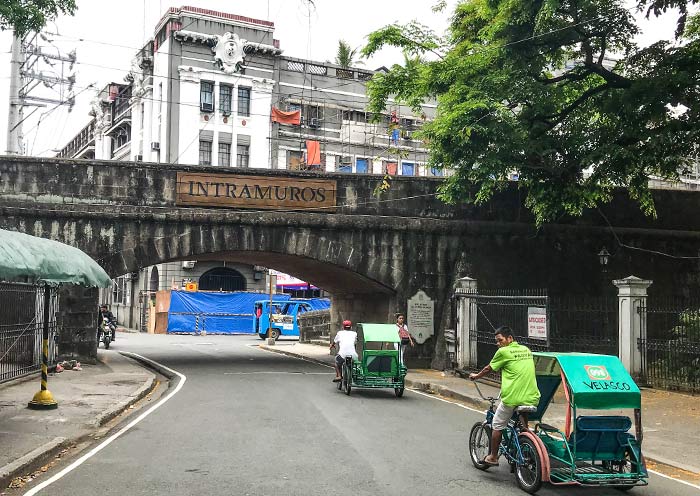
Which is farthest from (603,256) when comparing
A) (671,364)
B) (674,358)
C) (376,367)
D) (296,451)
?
(296,451)

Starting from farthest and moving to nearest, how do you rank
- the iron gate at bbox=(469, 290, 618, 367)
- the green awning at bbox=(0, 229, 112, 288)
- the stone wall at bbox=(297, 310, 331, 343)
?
the stone wall at bbox=(297, 310, 331, 343), the iron gate at bbox=(469, 290, 618, 367), the green awning at bbox=(0, 229, 112, 288)

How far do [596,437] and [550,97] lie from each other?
43.9 feet

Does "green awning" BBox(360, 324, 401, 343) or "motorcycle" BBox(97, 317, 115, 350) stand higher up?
"green awning" BBox(360, 324, 401, 343)

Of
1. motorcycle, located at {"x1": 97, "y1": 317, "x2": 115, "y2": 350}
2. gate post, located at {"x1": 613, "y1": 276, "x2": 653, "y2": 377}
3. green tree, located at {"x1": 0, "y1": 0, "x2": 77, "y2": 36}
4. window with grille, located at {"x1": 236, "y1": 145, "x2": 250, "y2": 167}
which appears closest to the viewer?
green tree, located at {"x1": 0, "y1": 0, "x2": 77, "y2": 36}

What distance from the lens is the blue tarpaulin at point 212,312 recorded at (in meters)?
44.3

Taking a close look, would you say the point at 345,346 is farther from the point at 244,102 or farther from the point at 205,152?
the point at 244,102

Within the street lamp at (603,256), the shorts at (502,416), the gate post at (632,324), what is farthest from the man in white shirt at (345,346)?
the street lamp at (603,256)

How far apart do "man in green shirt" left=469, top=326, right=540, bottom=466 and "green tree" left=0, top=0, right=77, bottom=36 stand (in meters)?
9.69

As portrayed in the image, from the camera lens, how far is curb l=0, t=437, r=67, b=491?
7.53 m

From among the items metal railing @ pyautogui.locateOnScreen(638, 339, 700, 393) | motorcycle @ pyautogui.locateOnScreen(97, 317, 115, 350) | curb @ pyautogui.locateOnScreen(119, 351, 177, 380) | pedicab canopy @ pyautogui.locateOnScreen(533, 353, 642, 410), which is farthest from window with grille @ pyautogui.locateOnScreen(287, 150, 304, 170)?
pedicab canopy @ pyautogui.locateOnScreen(533, 353, 642, 410)

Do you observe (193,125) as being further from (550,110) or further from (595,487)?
(595,487)

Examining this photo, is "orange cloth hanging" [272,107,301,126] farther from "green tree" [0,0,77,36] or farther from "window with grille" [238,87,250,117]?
"green tree" [0,0,77,36]

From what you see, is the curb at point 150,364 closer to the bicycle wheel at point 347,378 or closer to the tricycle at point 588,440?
the bicycle wheel at point 347,378

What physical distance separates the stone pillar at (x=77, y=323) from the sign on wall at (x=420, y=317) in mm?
9307
